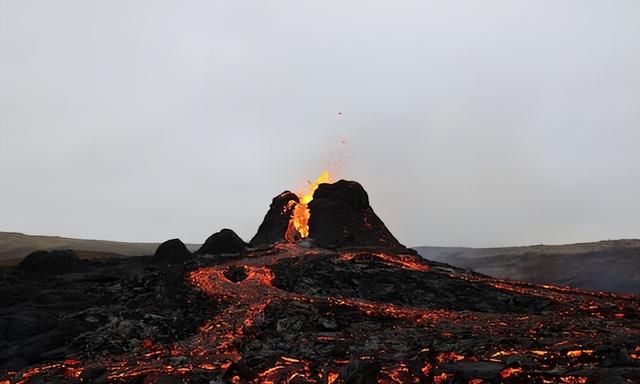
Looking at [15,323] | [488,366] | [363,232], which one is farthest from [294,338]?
[363,232]

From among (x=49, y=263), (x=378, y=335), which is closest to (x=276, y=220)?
(x=49, y=263)

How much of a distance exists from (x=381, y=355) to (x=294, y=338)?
3.87m

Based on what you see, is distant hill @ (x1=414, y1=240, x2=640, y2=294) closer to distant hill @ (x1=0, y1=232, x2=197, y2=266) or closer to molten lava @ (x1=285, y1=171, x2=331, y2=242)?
molten lava @ (x1=285, y1=171, x2=331, y2=242)

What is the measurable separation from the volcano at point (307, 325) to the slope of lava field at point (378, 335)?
0.05 metres

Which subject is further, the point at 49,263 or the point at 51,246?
the point at 51,246

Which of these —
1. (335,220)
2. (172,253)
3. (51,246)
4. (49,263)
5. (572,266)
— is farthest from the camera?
(51,246)

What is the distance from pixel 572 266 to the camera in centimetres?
7269

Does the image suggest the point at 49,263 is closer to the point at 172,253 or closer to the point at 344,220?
the point at 172,253

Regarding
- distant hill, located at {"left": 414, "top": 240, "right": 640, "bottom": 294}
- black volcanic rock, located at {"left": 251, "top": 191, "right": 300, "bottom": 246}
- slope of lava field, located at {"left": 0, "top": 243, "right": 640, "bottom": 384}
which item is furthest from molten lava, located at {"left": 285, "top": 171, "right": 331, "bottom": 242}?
distant hill, located at {"left": 414, "top": 240, "right": 640, "bottom": 294}

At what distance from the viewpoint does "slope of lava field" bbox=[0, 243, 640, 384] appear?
1155cm

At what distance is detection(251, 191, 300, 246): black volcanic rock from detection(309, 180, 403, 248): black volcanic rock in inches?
106

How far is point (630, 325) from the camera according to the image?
16828mm

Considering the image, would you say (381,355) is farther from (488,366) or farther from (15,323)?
(15,323)

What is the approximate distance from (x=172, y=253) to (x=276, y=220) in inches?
463
